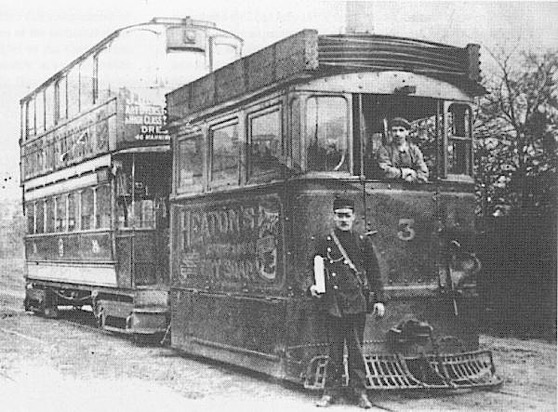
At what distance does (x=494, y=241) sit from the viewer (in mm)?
9062

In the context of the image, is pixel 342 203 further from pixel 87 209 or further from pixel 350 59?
pixel 87 209

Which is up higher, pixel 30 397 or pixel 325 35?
pixel 325 35

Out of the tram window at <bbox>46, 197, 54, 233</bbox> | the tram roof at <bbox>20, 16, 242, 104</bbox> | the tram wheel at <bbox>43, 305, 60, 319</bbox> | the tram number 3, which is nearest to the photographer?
the tram number 3

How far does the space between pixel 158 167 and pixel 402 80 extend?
14.3 feet

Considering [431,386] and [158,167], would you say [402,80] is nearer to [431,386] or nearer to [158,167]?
[431,386]

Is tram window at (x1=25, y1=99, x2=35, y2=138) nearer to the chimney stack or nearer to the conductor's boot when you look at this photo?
the chimney stack

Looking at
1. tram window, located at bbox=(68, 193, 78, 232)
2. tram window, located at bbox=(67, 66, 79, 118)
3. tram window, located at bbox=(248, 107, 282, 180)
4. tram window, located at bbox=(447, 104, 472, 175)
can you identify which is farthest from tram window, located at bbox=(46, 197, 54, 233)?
tram window, located at bbox=(447, 104, 472, 175)

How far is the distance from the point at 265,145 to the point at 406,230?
1.30m

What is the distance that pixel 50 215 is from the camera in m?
12.8

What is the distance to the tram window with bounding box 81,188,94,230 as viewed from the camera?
11166 millimetres

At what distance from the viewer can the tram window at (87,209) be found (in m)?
11.2

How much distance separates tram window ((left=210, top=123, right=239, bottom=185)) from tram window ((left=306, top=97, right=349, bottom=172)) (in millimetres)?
1033

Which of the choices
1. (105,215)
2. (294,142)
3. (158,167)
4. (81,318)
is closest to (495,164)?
(294,142)

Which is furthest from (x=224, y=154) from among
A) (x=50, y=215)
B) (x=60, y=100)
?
(x=50, y=215)
